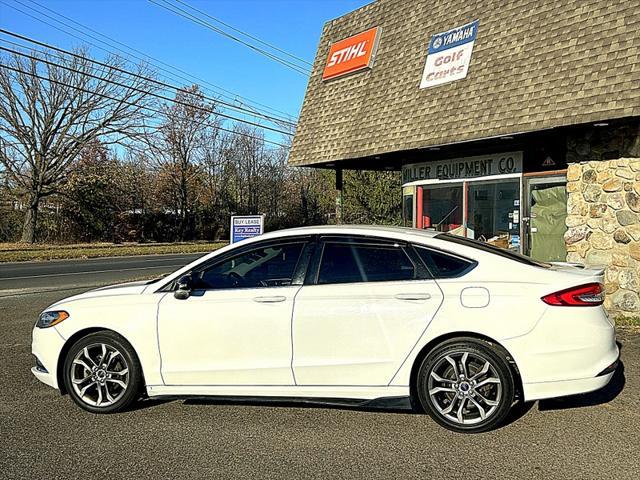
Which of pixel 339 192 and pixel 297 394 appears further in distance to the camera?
pixel 339 192

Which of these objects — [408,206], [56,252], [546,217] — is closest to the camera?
[546,217]

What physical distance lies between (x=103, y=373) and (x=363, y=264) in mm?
2365

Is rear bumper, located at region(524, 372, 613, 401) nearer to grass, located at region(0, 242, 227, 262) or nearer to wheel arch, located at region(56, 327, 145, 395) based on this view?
wheel arch, located at region(56, 327, 145, 395)

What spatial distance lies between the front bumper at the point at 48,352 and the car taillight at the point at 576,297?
13.1 ft

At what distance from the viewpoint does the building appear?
29.0ft

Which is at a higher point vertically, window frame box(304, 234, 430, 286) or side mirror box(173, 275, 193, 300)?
window frame box(304, 234, 430, 286)

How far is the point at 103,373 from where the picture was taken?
5.26m

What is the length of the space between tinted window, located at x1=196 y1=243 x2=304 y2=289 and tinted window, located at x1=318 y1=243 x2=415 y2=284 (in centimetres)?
28

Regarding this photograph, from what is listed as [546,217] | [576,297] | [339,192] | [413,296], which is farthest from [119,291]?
[339,192]

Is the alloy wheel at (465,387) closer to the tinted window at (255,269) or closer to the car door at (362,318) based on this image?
the car door at (362,318)

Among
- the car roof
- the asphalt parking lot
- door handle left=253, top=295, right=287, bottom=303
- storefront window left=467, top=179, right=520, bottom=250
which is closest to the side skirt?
the asphalt parking lot

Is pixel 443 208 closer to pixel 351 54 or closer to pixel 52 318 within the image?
pixel 351 54

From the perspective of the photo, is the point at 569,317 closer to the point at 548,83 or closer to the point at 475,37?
the point at 548,83

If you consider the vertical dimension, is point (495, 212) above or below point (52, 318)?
above
